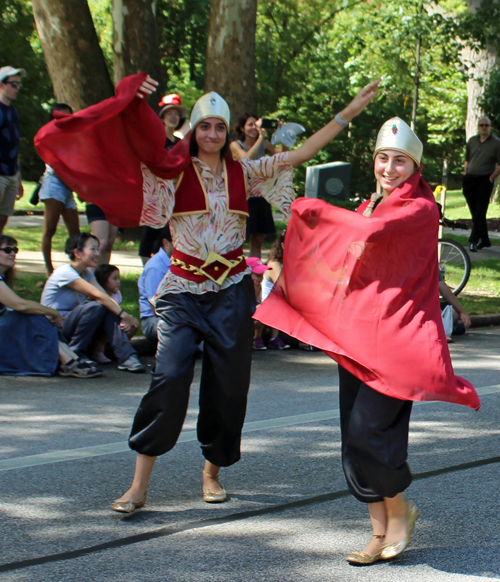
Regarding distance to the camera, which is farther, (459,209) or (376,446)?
(459,209)

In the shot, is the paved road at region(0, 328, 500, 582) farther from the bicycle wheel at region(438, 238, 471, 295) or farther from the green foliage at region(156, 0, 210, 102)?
the green foliage at region(156, 0, 210, 102)

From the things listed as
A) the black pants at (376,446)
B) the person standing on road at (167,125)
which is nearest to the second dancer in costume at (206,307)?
the black pants at (376,446)

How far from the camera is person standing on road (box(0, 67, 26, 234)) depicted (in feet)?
30.2

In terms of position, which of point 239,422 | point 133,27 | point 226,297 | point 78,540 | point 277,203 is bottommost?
point 78,540

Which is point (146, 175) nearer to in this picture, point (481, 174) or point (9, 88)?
point (9, 88)

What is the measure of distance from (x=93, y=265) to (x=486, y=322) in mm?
5399

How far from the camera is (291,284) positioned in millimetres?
4086

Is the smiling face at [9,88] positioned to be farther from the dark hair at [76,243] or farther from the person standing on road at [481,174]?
the person standing on road at [481,174]

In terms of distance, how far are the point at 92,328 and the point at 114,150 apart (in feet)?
11.4

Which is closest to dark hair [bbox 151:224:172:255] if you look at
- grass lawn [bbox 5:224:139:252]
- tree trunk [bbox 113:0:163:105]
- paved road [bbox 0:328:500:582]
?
paved road [bbox 0:328:500:582]

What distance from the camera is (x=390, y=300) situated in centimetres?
369

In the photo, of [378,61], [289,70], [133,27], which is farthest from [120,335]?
[289,70]

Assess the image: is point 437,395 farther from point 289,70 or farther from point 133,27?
point 289,70

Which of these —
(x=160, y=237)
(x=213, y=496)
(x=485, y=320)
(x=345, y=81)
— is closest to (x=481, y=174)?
(x=485, y=320)
